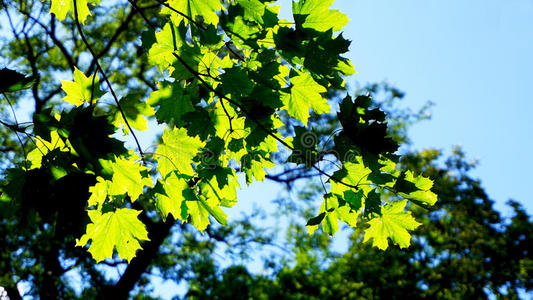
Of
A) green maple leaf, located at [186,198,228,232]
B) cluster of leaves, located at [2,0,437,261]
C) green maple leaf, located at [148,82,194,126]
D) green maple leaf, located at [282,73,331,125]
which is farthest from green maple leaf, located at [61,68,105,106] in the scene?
green maple leaf, located at [282,73,331,125]

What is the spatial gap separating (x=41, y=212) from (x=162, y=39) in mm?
1108

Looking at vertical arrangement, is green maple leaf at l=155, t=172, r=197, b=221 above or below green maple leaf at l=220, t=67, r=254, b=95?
below

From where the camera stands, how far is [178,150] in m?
2.31

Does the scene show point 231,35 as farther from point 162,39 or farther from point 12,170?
point 12,170

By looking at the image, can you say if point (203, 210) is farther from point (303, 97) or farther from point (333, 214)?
point (303, 97)

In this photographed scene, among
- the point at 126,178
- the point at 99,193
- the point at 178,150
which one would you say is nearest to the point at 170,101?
the point at 178,150

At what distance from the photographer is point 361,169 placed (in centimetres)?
210

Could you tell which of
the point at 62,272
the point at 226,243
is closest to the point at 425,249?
the point at 226,243

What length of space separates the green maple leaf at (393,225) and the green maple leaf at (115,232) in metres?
1.45

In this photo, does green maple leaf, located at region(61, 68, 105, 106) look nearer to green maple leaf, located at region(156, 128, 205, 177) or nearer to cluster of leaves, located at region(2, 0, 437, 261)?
cluster of leaves, located at region(2, 0, 437, 261)

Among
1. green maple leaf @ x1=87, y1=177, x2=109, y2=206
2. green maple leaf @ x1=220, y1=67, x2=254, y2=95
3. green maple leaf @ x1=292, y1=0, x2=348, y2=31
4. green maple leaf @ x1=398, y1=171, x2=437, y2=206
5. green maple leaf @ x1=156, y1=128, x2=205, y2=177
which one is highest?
green maple leaf @ x1=292, y1=0, x2=348, y2=31

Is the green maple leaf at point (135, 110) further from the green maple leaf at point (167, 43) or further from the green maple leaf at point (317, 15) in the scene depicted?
the green maple leaf at point (317, 15)

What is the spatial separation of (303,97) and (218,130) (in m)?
0.59

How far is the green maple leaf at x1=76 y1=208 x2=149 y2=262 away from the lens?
2072 millimetres
